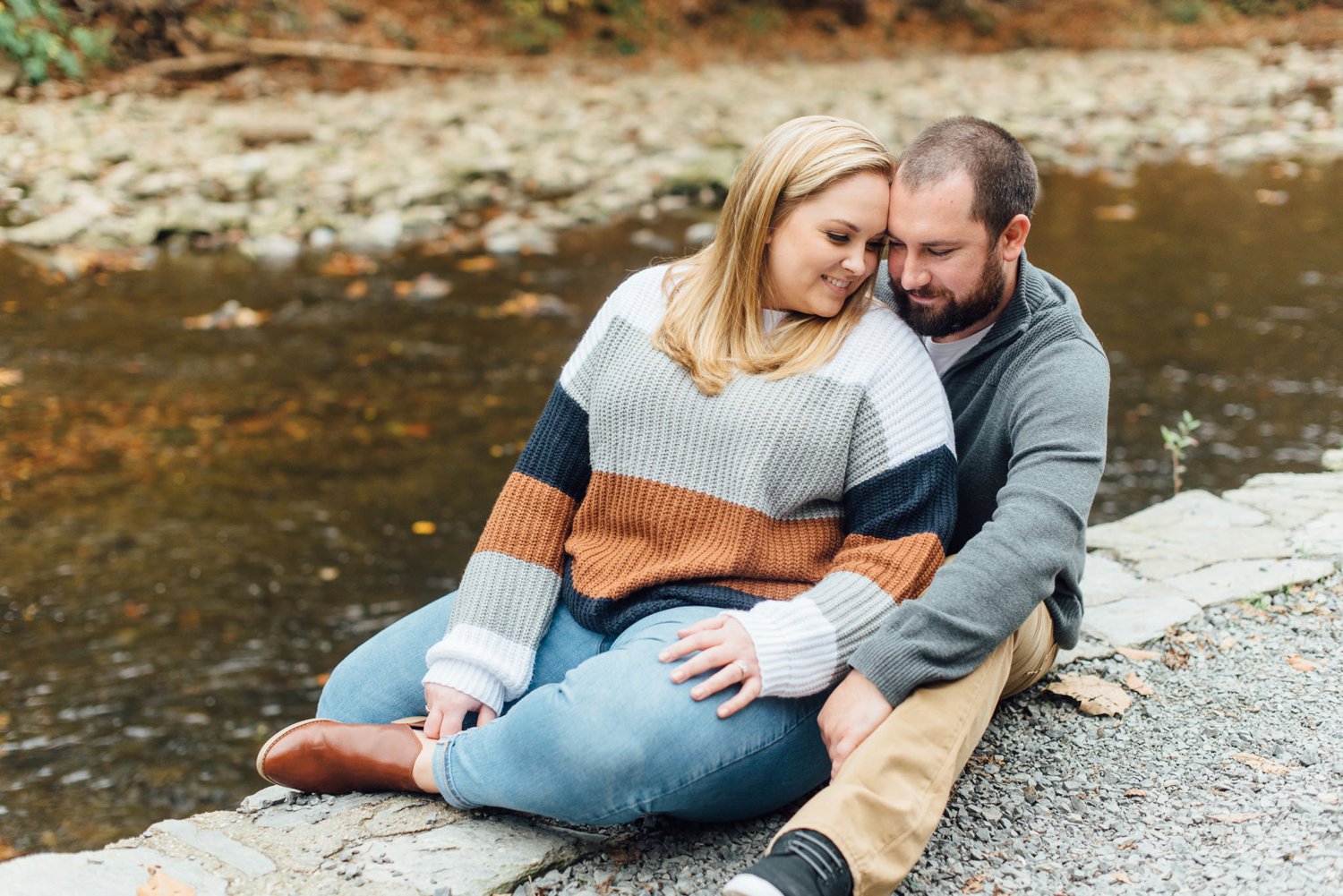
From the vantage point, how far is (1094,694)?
99.7 inches

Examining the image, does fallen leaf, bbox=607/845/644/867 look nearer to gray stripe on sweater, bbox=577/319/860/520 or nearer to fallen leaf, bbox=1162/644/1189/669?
gray stripe on sweater, bbox=577/319/860/520

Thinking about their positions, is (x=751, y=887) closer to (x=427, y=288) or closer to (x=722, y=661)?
(x=722, y=661)

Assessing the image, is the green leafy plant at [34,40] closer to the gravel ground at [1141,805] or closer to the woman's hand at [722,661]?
the woman's hand at [722,661]

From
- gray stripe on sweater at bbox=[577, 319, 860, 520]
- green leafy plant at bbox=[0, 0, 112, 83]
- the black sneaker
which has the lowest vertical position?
the black sneaker

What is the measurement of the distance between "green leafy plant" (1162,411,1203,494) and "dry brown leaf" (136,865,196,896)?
2.92 meters

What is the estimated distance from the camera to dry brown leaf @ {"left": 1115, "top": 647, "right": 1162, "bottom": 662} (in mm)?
2701

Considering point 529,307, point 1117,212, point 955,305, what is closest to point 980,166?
point 955,305

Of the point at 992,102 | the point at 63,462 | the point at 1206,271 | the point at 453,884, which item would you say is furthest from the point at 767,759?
the point at 992,102

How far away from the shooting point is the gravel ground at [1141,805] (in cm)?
198

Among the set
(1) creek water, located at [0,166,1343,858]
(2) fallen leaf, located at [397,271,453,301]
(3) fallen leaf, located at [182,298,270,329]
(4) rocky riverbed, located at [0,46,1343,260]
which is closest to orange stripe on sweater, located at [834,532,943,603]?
(1) creek water, located at [0,166,1343,858]

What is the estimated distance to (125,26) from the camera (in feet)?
39.5

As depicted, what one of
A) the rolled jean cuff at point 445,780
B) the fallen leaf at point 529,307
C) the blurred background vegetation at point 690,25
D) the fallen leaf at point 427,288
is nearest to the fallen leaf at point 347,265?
the fallen leaf at point 427,288

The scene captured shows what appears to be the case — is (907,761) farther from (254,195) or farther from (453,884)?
(254,195)

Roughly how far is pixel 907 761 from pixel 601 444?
0.87m
